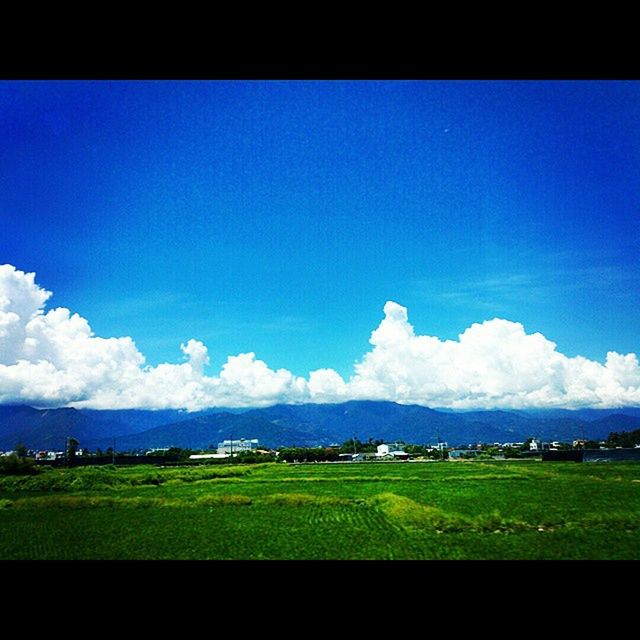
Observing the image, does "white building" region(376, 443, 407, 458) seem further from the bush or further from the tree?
the bush

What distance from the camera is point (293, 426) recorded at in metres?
66.9

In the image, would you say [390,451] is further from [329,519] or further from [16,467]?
[329,519]

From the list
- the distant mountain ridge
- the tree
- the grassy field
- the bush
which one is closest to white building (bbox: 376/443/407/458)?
the distant mountain ridge

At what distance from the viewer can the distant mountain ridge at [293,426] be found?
33375mm

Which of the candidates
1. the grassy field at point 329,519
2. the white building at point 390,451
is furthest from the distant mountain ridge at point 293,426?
the grassy field at point 329,519

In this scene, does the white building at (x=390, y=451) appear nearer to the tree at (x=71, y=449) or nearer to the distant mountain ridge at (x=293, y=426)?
the distant mountain ridge at (x=293, y=426)

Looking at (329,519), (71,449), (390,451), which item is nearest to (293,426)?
(390,451)

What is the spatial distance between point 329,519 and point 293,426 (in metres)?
58.6
